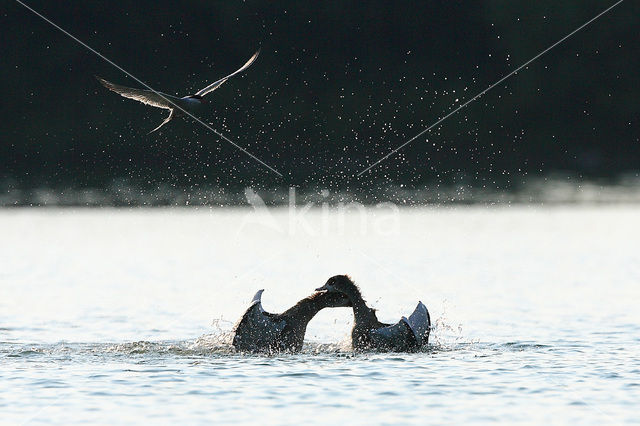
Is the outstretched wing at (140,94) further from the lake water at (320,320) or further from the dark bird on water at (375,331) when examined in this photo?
the dark bird on water at (375,331)

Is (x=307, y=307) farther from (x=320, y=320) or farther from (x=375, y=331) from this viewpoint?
(x=320, y=320)

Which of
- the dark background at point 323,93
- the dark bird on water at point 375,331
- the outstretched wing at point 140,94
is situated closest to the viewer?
the dark bird on water at point 375,331

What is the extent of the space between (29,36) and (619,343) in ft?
182

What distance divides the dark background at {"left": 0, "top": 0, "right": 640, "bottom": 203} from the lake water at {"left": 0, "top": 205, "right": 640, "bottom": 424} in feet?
49.1

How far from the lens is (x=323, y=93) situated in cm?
6775

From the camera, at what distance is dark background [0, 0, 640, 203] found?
200ft

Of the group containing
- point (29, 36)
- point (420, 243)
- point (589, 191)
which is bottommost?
point (420, 243)

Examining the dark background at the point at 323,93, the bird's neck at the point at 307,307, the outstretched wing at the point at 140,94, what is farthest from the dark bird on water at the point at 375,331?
the dark background at the point at 323,93

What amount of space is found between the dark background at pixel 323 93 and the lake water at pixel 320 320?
14962mm

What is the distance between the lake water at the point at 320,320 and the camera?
1466 cm

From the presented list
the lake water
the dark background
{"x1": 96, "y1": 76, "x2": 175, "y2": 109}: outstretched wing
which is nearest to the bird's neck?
the lake water

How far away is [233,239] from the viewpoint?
40.3 meters

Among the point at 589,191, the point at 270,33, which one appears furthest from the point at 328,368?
the point at 270,33

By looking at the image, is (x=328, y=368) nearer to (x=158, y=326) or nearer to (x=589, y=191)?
(x=158, y=326)
